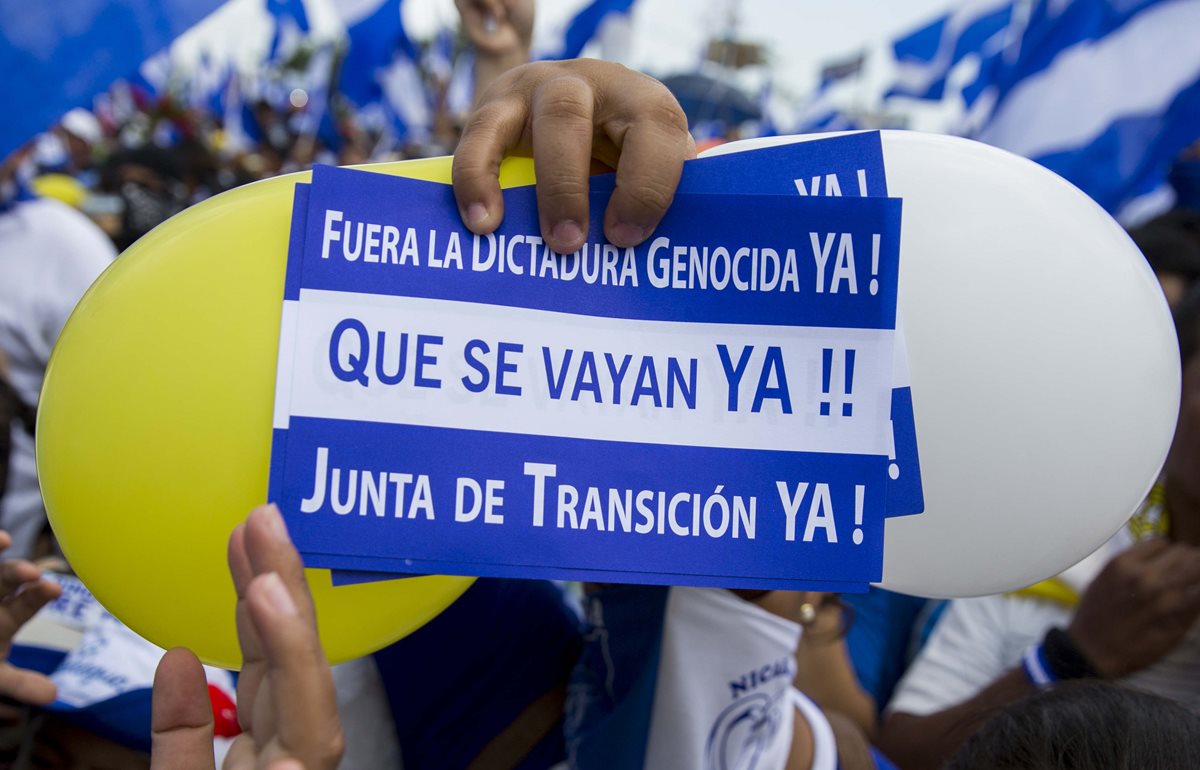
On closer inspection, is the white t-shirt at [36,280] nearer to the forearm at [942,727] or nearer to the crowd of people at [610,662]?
the crowd of people at [610,662]

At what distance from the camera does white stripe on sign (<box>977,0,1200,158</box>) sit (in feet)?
9.05

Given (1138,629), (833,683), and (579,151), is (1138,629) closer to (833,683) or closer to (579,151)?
(833,683)

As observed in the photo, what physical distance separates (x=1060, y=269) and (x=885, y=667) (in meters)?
1.46

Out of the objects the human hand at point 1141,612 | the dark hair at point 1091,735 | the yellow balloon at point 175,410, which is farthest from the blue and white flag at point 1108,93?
the yellow balloon at point 175,410

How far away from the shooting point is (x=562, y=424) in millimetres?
735

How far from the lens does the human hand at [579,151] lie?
0.72 m

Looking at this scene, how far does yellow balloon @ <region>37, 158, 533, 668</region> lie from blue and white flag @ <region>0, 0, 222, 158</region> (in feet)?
4.78

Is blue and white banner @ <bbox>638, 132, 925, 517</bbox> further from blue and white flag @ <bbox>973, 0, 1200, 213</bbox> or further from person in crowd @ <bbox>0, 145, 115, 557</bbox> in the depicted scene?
blue and white flag @ <bbox>973, 0, 1200, 213</bbox>

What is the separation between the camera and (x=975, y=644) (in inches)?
72.8

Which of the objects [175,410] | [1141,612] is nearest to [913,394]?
[175,410]

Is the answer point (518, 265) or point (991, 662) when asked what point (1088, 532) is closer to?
point (518, 265)

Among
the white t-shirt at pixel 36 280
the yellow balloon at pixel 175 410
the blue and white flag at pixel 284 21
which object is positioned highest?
the blue and white flag at pixel 284 21

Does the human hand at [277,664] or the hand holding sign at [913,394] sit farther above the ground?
the hand holding sign at [913,394]

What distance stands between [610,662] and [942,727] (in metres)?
0.79
